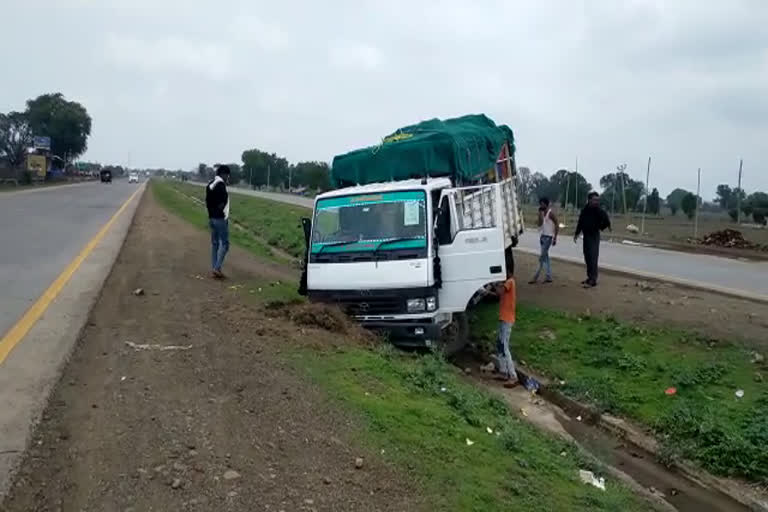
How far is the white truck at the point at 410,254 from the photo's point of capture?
27.7ft

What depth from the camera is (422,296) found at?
838 cm

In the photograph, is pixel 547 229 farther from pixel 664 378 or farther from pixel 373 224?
pixel 373 224

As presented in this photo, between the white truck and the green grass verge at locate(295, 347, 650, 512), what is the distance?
1.15 metres


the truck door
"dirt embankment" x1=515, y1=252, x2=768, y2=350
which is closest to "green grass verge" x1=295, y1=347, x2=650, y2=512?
the truck door

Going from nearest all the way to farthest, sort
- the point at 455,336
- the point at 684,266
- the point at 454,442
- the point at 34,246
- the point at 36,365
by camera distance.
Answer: the point at 454,442 < the point at 36,365 < the point at 455,336 < the point at 34,246 < the point at 684,266

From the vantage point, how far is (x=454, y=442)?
5.34 m

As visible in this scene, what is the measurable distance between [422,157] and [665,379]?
14.7 feet

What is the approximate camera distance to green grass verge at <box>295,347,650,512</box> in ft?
15.2

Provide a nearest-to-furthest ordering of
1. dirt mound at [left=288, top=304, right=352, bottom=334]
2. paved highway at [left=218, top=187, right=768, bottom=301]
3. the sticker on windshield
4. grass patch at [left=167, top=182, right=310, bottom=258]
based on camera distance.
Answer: dirt mound at [left=288, top=304, right=352, bottom=334], the sticker on windshield, paved highway at [left=218, top=187, right=768, bottom=301], grass patch at [left=167, top=182, right=310, bottom=258]

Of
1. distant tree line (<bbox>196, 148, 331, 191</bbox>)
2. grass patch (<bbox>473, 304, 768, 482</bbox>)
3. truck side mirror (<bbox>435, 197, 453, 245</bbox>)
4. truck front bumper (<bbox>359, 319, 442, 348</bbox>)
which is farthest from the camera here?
distant tree line (<bbox>196, 148, 331, 191</bbox>)

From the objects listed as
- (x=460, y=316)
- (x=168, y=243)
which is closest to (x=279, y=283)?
(x=460, y=316)

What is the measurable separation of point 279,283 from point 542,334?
4.55 m

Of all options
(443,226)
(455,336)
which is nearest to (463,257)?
(443,226)

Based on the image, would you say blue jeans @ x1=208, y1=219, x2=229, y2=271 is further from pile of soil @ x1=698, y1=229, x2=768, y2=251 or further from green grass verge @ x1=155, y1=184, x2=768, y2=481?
pile of soil @ x1=698, y1=229, x2=768, y2=251
